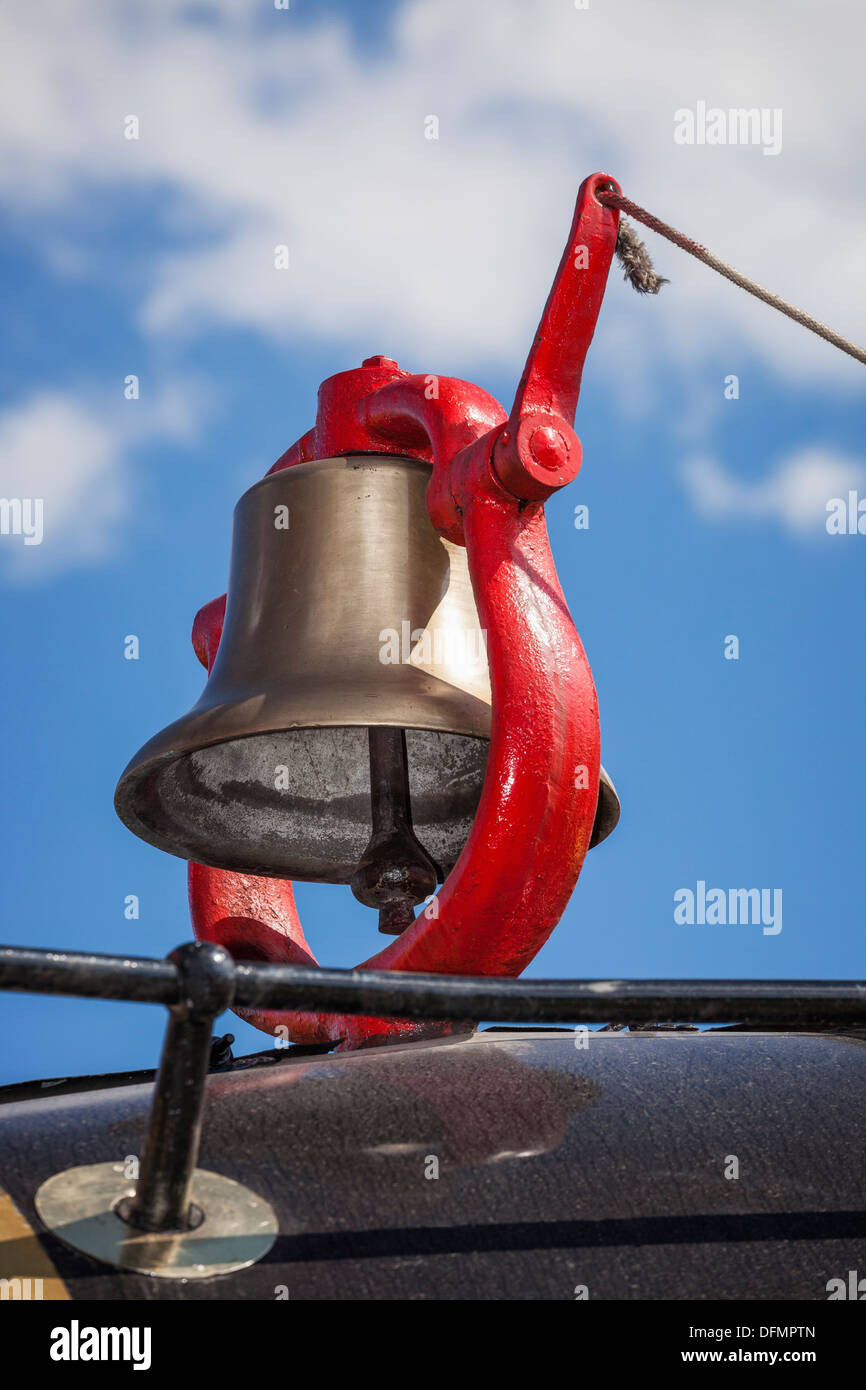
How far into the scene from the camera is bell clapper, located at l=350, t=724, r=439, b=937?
2.47 m

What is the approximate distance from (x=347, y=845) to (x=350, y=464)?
808 millimetres

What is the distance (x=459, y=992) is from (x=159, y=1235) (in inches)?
11.9

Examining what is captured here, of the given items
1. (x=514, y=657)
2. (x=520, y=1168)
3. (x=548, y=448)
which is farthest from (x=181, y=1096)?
(x=548, y=448)

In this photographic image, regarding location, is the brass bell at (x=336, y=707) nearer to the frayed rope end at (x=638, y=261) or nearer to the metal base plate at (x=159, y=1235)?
the frayed rope end at (x=638, y=261)

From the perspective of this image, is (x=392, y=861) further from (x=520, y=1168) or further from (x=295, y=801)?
(x=520, y=1168)

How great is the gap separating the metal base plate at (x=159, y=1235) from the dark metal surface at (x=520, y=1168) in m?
0.01

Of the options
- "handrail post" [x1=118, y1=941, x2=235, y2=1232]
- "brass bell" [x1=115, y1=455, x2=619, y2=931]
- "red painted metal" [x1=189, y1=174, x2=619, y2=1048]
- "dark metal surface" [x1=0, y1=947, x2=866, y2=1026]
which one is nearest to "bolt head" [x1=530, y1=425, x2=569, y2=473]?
"red painted metal" [x1=189, y1=174, x2=619, y2=1048]

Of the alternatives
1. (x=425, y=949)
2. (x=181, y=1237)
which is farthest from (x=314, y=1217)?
(x=425, y=949)

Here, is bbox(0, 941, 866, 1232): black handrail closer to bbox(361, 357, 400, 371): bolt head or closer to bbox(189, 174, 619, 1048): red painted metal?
bbox(189, 174, 619, 1048): red painted metal

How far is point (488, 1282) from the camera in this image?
112 centimetres

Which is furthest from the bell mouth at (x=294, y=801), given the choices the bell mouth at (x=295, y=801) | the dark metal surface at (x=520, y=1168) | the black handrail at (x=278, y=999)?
the black handrail at (x=278, y=999)

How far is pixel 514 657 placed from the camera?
2.12 metres

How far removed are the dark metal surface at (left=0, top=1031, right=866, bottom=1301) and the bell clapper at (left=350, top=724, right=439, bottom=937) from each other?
34.5 inches
